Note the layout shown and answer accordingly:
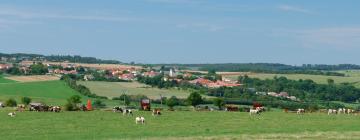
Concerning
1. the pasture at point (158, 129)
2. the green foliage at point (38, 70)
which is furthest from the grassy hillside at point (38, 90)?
the pasture at point (158, 129)

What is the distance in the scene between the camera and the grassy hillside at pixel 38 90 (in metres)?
88.3

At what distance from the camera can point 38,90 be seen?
322ft

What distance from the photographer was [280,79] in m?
142

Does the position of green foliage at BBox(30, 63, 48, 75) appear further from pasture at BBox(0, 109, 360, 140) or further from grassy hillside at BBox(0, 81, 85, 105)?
pasture at BBox(0, 109, 360, 140)

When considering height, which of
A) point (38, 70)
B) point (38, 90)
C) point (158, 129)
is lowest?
point (38, 90)

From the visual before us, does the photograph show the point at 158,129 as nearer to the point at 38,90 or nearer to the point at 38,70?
the point at 38,90

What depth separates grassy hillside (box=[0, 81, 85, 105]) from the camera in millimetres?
88256

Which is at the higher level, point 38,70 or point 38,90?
point 38,70

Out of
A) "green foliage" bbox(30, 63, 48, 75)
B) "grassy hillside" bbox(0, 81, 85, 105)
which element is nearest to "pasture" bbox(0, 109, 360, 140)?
"grassy hillside" bbox(0, 81, 85, 105)

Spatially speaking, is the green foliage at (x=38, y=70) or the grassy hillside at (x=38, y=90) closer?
the grassy hillside at (x=38, y=90)

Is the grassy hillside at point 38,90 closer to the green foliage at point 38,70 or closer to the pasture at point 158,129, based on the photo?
the green foliage at point 38,70

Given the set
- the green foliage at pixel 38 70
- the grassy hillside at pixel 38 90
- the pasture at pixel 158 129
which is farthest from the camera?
the green foliage at pixel 38 70

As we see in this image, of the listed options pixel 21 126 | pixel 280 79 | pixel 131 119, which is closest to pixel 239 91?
pixel 280 79

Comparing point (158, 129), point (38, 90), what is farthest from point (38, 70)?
point (158, 129)
